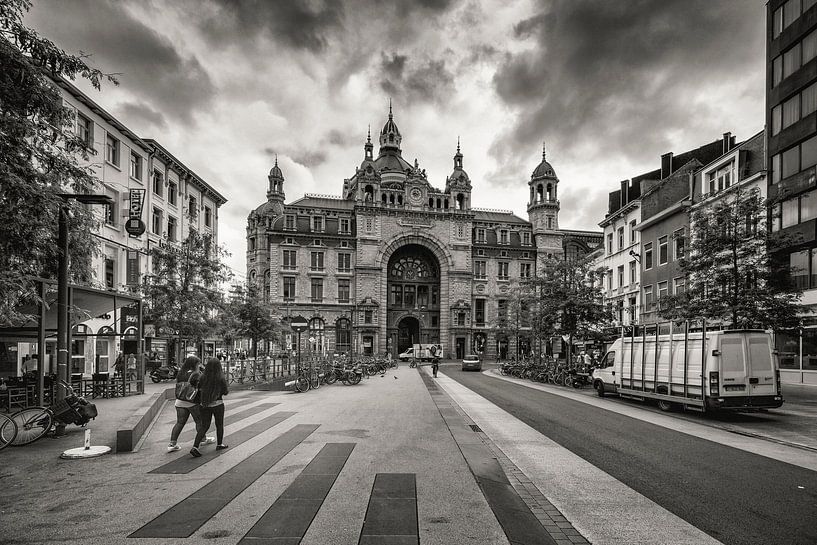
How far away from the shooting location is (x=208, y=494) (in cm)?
722

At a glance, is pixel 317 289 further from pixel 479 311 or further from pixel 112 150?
pixel 112 150

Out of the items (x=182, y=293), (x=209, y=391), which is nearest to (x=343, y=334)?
(x=182, y=293)

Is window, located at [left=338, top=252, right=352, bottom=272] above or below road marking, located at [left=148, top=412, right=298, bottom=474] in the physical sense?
above

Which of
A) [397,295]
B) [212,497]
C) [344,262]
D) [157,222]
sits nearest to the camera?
[212,497]

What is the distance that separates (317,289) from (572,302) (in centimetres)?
4756

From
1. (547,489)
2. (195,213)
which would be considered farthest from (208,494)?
(195,213)

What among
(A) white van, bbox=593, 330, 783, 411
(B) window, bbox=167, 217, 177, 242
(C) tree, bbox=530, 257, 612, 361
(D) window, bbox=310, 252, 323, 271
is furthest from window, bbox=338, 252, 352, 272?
(A) white van, bbox=593, 330, 783, 411

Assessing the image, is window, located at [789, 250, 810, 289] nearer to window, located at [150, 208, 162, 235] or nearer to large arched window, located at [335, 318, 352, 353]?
window, located at [150, 208, 162, 235]

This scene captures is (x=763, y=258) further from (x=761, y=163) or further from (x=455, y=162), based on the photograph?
(x=455, y=162)

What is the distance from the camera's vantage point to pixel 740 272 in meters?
20.3

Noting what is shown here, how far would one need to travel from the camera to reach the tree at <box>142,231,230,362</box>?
89.2 feet

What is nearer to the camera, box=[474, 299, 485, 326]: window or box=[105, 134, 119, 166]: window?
box=[105, 134, 119, 166]: window

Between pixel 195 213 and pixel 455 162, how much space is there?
1935 inches

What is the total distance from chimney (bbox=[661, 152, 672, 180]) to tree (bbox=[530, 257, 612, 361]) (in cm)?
1324
